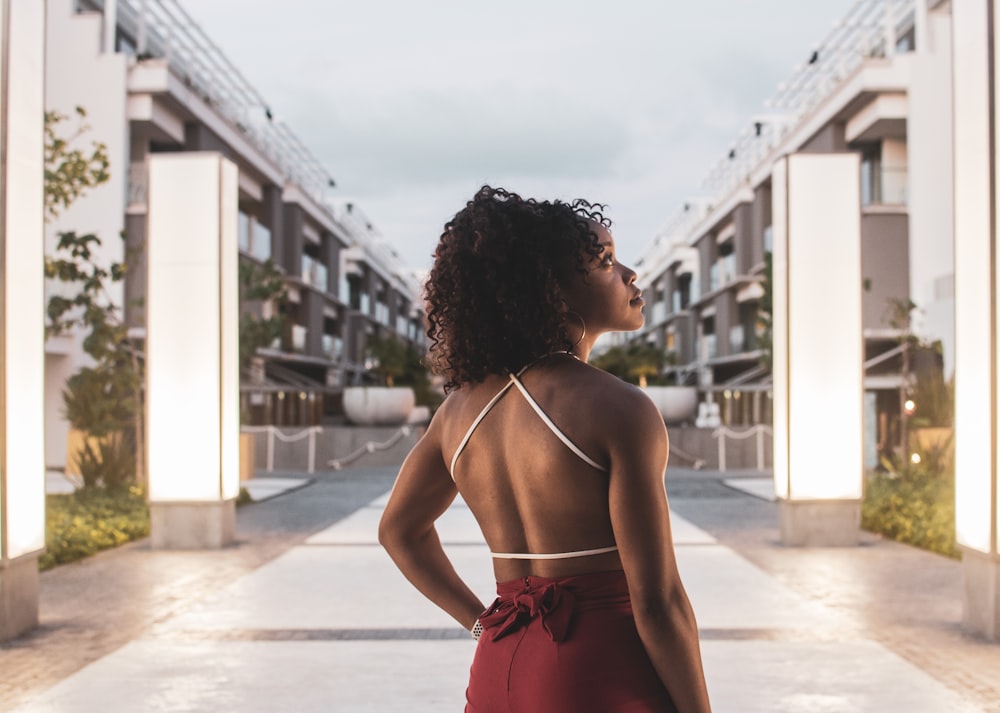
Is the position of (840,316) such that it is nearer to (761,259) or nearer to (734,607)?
(734,607)

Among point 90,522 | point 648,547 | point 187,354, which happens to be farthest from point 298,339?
point 648,547

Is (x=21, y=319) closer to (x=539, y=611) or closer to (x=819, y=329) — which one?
(x=539, y=611)

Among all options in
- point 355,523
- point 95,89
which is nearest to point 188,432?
point 355,523

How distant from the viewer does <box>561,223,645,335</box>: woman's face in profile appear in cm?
164

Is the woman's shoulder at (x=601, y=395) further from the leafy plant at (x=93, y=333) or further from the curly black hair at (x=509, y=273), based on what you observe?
the leafy plant at (x=93, y=333)

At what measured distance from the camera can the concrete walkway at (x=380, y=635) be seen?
4.52 m

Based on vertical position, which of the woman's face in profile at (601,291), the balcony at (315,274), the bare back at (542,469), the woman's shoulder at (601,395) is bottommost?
the bare back at (542,469)

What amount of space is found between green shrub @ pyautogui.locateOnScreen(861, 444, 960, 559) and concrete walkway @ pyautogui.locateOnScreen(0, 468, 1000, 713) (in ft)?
1.04

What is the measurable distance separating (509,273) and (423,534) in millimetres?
539

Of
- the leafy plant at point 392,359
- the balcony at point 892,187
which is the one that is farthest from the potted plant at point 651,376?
the balcony at point 892,187

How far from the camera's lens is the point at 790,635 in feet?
18.6

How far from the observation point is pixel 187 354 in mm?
9203

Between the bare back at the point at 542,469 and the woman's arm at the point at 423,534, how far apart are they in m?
0.14

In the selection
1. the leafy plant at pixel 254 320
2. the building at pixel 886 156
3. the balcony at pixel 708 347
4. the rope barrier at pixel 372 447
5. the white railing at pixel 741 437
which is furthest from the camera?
the balcony at pixel 708 347
